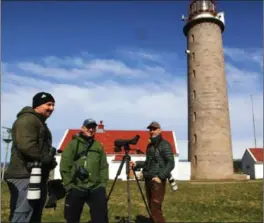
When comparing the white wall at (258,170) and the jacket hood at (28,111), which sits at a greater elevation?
the jacket hood at (28,111)

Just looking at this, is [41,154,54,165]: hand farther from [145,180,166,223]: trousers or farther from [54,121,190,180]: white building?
[54,121,190,180]: white building

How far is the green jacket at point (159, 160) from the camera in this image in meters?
6.17

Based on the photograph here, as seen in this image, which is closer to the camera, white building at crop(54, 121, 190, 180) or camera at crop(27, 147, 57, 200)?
camera at crop(27, 147, 57, 200)

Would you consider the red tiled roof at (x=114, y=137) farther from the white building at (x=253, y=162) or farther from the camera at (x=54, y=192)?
the camera at (x=54, y=192)

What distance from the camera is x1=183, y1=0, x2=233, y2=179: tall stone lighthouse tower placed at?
27.8 m

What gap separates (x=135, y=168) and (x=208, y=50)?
24508mm

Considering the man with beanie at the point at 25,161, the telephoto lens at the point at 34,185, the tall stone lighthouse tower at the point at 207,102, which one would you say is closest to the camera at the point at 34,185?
the telephoto lens at the point at 34,185

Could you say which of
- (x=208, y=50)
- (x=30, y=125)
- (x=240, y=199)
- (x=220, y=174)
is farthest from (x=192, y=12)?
(x=30, y=125)

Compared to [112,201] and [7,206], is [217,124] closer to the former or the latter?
[112,201]

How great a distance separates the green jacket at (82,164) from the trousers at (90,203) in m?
0.11

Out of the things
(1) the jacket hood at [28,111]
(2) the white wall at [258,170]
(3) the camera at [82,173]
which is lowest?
(2) the white wall at [258,170]

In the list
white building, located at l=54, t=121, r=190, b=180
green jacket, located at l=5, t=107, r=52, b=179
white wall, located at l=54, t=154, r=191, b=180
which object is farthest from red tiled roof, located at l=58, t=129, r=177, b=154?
green jacket, located at l=5, t=107, r=52, b=179

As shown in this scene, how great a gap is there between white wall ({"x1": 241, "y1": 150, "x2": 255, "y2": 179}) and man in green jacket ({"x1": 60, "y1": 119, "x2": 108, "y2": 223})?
139 ft

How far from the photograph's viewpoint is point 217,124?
28.0 meters
